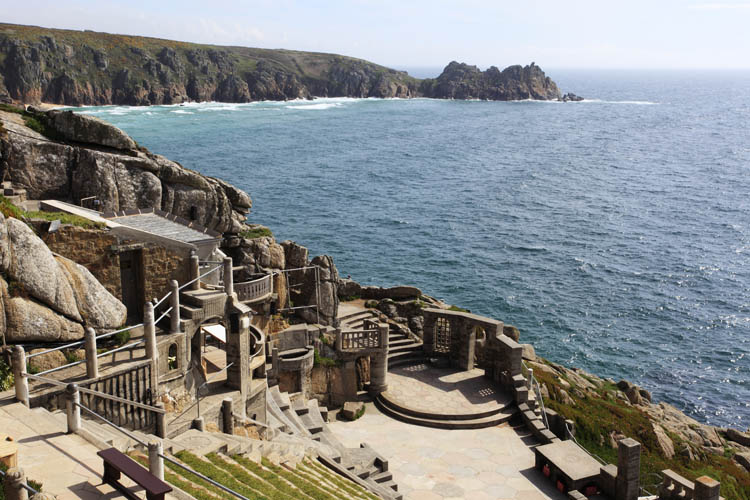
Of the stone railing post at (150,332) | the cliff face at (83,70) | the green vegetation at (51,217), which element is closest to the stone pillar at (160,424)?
the stone railing post at (150,332)

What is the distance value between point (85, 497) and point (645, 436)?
29.6m

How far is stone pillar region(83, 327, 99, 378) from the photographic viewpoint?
19.0 m

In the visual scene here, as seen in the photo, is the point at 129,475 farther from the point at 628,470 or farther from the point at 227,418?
the point at 628,470

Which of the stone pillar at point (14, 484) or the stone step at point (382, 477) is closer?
the stone pillar at point (14, 484)

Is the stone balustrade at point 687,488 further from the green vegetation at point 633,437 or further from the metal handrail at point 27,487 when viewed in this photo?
the metal handrail at point 27,487

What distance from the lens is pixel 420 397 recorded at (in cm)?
3225

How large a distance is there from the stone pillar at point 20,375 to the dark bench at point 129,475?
16.6 ft

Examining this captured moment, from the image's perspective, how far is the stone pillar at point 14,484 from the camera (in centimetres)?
1170

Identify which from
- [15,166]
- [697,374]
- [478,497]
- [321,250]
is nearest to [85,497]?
[478,497]

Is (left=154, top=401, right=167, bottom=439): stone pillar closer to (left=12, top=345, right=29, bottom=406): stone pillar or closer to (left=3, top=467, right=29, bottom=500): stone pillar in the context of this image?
(left=12, top=345, right=29, bottom=406): stone pillar

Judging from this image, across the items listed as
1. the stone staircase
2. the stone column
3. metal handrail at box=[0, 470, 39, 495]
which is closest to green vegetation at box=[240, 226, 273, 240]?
the stone column

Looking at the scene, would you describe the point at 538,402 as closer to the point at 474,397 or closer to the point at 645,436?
the point at 474,397

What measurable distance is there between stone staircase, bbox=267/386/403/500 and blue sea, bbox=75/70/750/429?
93.2ft

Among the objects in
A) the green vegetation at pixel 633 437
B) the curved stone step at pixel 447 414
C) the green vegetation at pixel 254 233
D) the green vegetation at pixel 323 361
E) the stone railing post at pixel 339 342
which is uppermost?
the green vegetation at pixel 254 233
